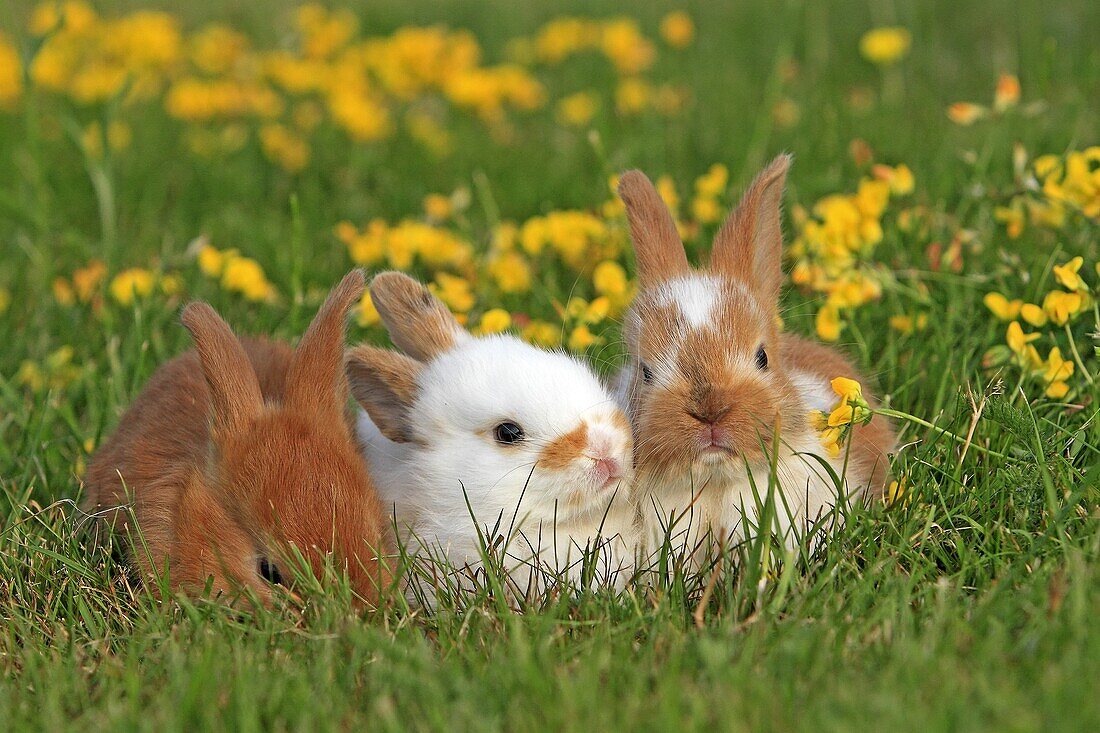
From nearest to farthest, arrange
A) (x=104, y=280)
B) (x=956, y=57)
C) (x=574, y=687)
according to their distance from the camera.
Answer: (x=574, y=687) < (x=104, y=280) < (x=956, y=57)

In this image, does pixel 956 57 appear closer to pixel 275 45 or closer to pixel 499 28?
pixel 499 28

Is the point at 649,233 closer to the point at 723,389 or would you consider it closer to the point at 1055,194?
the point at 723,389

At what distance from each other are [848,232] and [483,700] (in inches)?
92.1

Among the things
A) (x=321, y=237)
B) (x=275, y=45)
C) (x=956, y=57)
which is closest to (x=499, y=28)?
(x=275, y=45)

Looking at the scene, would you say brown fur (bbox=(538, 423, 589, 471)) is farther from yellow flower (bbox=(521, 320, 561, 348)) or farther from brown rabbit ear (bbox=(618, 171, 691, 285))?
yellow flower (bbox=(521, 320, 561, 348))

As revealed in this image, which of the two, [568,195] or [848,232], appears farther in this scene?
[568,195]

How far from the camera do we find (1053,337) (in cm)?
361

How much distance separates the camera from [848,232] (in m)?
4.20

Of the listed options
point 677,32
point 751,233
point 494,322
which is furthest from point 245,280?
point 677,32

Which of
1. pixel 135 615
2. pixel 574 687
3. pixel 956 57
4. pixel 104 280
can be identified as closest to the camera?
pixel 574 687

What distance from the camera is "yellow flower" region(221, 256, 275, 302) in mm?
4660

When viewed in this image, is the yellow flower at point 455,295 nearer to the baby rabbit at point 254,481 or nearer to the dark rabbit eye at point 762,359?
the baby rabbit at point 254,481

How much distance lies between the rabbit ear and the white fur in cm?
18

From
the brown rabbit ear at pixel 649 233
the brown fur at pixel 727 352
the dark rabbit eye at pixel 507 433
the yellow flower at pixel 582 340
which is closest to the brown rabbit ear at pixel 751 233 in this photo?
the brown fur at pixel 727 352
